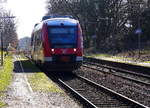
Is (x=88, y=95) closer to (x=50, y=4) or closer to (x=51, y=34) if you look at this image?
(x=51, y=34)

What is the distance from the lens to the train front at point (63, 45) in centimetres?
2266

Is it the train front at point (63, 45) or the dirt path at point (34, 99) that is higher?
the train front at point (63, 45)

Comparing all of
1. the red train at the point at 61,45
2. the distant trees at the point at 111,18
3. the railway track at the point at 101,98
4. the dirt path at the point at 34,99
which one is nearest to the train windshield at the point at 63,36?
the red train at the point at 61,45

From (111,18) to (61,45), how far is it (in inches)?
1725

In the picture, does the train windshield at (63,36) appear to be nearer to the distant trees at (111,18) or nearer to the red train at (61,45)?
the red train at (61,45)

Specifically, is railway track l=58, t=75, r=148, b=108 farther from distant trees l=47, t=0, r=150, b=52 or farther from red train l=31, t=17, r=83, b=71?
distant trees l=47, t=0, r=150, b=52

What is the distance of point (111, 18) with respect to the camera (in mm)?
65938

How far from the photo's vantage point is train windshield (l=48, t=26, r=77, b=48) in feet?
→ 75.5

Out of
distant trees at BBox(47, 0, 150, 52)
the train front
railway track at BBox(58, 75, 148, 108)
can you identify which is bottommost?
railway track at BBox(58, 75, 148, 108)

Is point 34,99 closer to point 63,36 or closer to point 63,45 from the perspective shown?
point 63,45

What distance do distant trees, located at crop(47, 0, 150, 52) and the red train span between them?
35103 millimetres

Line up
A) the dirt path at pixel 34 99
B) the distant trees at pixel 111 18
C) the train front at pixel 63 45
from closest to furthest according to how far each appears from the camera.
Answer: the dirt path at pixel 34 99, the train front at pixel 63 45, the distant trees at pixel 111 18

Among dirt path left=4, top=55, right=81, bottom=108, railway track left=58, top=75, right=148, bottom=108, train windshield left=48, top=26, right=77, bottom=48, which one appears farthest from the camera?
train windshield left=48, top=26, right=77, bottom=48

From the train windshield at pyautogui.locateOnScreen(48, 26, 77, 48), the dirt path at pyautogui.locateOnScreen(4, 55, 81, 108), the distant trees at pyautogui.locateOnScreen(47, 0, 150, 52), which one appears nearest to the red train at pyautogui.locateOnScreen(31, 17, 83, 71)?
the train windshield at pyautogui.locateOnScreen(48, 26, 77, 48)
